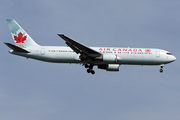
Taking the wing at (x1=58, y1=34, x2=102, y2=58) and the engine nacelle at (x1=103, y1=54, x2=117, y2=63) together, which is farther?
the engine nacelle at (x1=103, y1=54, x2=117, y2=63)

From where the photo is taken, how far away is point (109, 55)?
1564 inches

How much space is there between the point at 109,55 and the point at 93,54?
2.11m

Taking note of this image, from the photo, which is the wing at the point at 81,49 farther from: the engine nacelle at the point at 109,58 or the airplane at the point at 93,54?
the engine nacelle at the point at 109,58

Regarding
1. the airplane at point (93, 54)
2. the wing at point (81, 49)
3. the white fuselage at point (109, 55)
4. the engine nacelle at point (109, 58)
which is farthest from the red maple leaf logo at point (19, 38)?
the engine nacelle at point (109, 58)

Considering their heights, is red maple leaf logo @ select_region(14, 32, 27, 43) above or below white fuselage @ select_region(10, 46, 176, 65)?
above

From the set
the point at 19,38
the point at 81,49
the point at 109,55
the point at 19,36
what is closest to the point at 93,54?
the point at 81,49

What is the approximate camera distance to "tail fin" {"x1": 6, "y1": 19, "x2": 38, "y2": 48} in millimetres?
42469

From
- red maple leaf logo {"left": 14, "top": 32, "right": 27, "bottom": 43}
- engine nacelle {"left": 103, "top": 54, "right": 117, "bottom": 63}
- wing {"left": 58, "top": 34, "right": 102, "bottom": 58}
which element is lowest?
engine nacelle {"left": 103, "top": 54, "right": 117, "bottom": 63}

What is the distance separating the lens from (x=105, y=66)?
4284 cm

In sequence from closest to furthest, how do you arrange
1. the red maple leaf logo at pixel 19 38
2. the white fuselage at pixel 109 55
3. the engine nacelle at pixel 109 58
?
the engine nacelle at pixel 109 58 → the white fuselage at pixel 109 55 → the red maple leaf logo at pixel 19 38

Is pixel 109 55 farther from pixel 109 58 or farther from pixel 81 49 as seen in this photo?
pixel 81 49

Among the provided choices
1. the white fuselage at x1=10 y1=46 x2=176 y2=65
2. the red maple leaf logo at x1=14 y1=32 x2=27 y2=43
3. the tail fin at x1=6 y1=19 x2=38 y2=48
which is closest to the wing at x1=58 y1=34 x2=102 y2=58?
the white fuselage at x1=10 y1=46 x2=176 y2=65

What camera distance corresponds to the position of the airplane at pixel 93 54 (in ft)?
130

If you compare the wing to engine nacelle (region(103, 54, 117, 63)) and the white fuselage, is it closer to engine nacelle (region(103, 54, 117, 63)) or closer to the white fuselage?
engine nacelle (region(103, 54, 117, 63))
